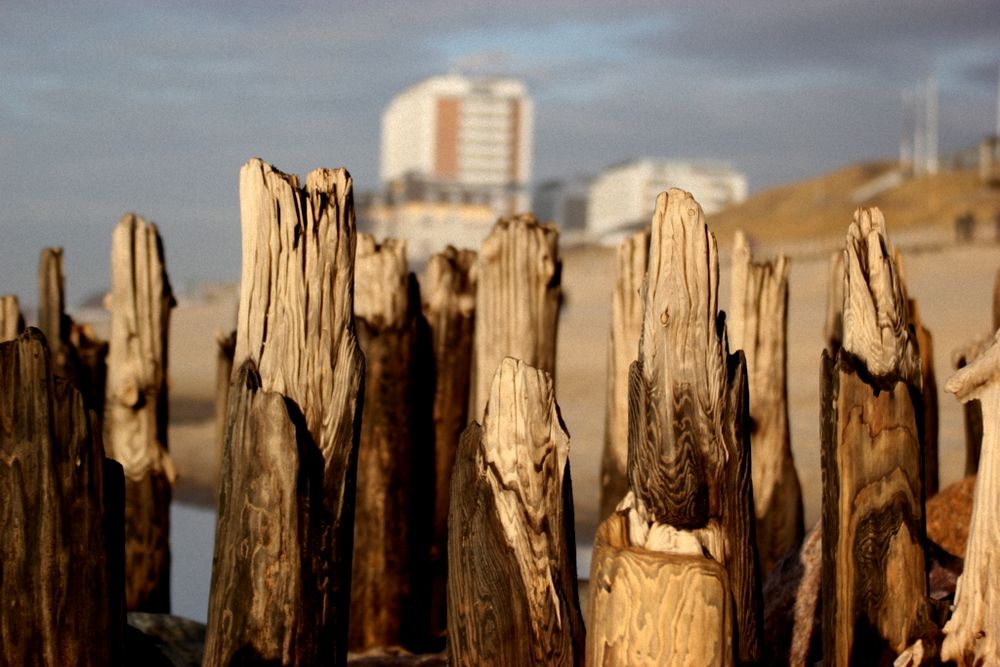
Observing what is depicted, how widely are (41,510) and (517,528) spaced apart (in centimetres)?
145

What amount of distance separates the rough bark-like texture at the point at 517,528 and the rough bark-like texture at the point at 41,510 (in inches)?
46.7

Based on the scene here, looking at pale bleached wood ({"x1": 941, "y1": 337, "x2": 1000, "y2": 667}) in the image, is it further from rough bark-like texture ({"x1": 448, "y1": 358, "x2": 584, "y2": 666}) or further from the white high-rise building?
the white high-rise building

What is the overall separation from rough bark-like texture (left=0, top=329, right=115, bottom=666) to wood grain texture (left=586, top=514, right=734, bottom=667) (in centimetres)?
164

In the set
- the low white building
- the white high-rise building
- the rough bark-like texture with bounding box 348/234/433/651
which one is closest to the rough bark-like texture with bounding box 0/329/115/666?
the rough bark-like texture with bounding box 348/234/433/651

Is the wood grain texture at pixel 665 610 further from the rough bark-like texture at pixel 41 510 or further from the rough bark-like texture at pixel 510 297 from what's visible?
the rough bark-like texture at pixel 510 297

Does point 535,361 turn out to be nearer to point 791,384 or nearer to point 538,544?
point 538,544

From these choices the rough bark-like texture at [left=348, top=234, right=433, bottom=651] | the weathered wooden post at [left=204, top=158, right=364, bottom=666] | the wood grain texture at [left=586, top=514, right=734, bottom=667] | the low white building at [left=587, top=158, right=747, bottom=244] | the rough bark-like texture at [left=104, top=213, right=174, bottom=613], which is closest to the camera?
the wood grain texture at [left=586, top=514, right=734, bottom=667]

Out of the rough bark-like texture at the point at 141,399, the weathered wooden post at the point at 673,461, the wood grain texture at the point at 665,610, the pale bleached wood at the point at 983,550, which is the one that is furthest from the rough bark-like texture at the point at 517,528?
the rough bark-like texture at the point at 141,399

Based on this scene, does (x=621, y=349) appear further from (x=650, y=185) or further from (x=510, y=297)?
(x=650, y=185)

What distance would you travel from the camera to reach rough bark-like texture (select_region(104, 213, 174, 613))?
21.5ft

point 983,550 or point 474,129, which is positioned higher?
point 474,129

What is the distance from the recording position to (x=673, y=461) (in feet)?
12.8

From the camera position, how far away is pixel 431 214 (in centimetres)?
6800

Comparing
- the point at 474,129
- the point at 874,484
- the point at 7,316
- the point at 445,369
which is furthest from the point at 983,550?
the point at 474,129
